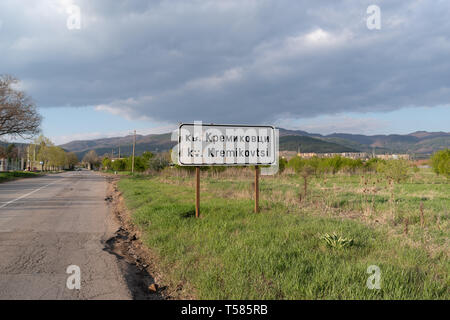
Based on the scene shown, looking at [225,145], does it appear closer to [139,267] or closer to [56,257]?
[139,267]

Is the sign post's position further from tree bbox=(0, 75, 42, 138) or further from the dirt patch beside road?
tree bbox=(0, 75, 42, 138)

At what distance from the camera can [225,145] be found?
371 inches

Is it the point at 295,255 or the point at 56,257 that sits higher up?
the point at 295,255

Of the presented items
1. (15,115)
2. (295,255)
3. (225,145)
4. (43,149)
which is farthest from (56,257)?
(43,149)

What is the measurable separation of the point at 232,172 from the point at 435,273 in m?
30.9

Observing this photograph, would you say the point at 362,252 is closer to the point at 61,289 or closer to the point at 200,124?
the point at 61,289

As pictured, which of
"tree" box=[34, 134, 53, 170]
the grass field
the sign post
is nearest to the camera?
the grass field

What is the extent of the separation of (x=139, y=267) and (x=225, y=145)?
4.88m

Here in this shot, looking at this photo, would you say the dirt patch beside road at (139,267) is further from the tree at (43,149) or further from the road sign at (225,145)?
the tree at (43,149)

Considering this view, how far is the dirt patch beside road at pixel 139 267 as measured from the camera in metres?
4.27

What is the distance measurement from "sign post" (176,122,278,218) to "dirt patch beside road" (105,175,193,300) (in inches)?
101

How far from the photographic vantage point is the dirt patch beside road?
4.27 meters

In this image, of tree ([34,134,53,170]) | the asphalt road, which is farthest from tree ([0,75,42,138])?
tree ([34,134,53,170])
